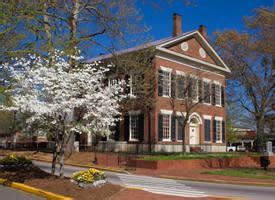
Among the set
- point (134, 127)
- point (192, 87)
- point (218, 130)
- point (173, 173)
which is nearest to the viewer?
point (173, 173)

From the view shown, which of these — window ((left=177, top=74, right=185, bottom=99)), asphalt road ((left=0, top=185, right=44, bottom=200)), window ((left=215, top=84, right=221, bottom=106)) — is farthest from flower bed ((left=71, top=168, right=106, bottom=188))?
window ((left=215, top=84, right=221, bottom=106))

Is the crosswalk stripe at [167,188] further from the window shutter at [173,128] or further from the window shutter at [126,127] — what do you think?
the window shutter at [173,128]

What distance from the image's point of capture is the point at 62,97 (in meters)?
12.9

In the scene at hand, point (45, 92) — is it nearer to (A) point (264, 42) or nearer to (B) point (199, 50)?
(A) point (264, 42)

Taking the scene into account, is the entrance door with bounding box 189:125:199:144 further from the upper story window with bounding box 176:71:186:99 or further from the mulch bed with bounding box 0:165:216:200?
the mulch bed with bounding box 0:165:216:200

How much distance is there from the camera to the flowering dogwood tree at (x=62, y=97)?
1288 cm

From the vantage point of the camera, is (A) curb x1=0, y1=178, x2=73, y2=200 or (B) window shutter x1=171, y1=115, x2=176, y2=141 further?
(B) window shutter x1=171, y1=115, x2=176, y2=141

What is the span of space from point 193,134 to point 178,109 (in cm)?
344

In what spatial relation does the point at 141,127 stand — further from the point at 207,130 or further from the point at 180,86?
the point at 207,130

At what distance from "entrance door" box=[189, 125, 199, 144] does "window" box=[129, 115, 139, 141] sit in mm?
5734

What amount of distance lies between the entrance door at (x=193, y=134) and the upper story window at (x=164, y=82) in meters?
4.74

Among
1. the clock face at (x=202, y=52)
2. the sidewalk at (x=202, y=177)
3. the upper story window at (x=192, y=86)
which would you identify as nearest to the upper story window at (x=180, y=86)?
the upper story window at (x=192, y=86)

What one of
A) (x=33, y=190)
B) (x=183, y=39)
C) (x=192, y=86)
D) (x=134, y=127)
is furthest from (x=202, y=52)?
(x=33, y=190)

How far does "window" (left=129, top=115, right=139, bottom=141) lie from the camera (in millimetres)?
33469
